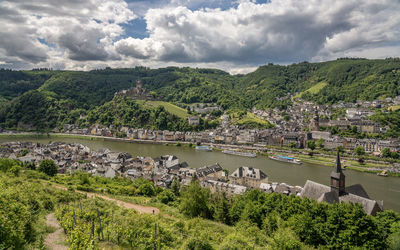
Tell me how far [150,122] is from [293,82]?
104117 mm

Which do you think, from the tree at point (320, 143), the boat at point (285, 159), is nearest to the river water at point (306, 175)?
the boat at point (285, 159)

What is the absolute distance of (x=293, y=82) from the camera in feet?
494

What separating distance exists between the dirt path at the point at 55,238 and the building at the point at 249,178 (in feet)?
70.2

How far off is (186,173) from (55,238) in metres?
21.6

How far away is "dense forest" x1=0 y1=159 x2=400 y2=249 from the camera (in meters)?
9.31

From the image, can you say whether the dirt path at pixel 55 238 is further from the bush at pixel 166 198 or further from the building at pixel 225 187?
the building at pixel 225 187

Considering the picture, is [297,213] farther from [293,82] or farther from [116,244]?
[293,82]

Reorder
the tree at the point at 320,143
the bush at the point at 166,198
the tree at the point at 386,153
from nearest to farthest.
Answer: the bush at the point at 166,198, the tree at the point at 386,153, the tree at the point at 320,143

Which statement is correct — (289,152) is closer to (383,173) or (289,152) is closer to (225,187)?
(383,173)

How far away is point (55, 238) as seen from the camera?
10.1m

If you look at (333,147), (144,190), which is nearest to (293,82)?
(333,147)

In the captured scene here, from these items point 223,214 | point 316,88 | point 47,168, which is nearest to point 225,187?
point 223,214

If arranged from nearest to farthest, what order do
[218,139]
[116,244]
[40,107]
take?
1. [116,244]
2. [218,139]
3. [40,107]

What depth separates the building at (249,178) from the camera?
2868cm
